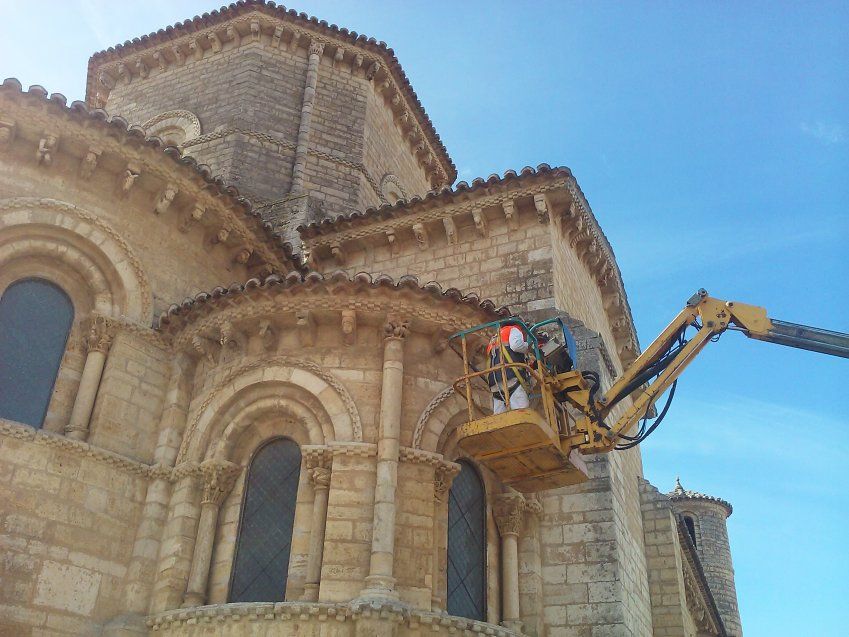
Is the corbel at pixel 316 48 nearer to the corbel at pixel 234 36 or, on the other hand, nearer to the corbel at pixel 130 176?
the corbel at pixel 234 36

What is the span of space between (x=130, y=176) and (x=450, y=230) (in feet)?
14.9

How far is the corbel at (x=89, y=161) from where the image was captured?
372 inches

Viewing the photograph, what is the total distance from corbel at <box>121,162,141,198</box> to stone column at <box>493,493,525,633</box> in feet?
19.3

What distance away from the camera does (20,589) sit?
295 inches

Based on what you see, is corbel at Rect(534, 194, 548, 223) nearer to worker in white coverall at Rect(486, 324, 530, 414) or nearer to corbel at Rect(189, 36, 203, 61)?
worker in white coverall at Rect(486, 324, 530, 414)

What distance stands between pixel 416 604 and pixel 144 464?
355 cm

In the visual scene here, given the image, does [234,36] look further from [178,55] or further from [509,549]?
[509,549]

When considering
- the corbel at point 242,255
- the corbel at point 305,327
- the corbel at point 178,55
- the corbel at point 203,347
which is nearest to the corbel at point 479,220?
the corbel at point 242,255

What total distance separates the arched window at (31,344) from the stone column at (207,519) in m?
2.02

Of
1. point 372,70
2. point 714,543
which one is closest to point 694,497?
point 714,543

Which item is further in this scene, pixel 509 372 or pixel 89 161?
pixel 89 161

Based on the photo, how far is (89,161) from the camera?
374 inches

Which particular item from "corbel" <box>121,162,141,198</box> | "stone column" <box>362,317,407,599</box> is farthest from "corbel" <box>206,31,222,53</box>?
"stone column" <box>362,317,407,599</box>

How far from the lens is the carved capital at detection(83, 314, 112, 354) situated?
360 inches
